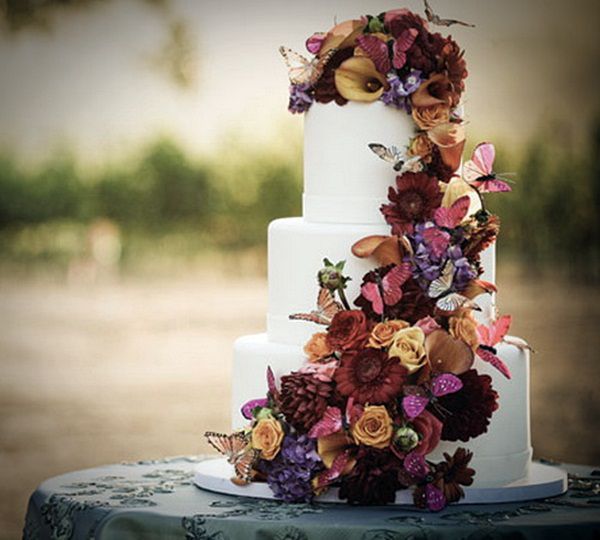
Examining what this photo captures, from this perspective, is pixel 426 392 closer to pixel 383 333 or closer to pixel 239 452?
pixel 383 333

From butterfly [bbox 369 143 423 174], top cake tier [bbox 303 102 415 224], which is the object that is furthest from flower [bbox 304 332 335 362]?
butterfly [bbox 369 143 423 174]

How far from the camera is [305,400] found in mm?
3529

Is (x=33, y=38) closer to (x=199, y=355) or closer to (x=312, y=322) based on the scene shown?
(x=199, y=355)

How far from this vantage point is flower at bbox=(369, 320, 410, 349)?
3523 mm

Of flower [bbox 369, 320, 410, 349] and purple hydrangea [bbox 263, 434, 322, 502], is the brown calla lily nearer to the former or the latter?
flower [bbox 369, 320, 410, 349]

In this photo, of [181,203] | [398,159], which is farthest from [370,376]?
[181,203]

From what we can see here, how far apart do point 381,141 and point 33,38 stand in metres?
5.68

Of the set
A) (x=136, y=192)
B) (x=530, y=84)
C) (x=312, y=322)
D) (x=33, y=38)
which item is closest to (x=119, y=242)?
(x=136, y=192)

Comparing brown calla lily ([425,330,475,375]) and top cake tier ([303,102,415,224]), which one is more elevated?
top cake tier ([303,102,415,224])

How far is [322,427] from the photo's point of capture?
350cm

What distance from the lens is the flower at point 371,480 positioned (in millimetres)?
3477

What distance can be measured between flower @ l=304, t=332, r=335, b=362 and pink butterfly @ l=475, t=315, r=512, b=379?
37cm

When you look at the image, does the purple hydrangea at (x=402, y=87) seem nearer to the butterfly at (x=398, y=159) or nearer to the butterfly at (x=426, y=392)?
the butterfly at (x=398, y=159)

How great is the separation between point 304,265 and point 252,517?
29.1 inches
